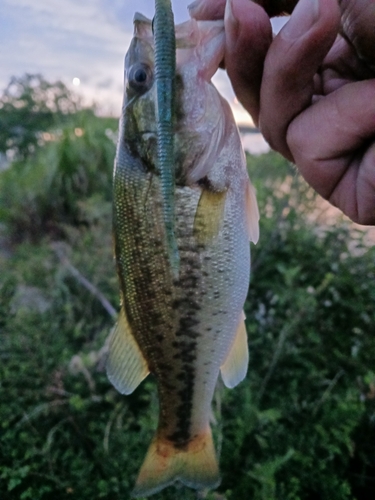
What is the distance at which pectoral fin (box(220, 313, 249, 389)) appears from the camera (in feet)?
3.75

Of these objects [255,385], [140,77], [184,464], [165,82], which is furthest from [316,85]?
[255,385]

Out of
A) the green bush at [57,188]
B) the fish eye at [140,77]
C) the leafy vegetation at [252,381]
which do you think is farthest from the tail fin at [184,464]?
the green bush at [57,188]

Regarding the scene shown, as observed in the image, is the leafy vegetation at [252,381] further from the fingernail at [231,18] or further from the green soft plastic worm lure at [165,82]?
the fingernail at [231,18]

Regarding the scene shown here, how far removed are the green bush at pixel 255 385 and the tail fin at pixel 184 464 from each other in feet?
0.82

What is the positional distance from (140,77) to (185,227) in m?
0.35

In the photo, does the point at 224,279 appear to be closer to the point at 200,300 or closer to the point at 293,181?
the point at 200,300

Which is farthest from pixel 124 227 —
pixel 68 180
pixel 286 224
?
pixel 68 180

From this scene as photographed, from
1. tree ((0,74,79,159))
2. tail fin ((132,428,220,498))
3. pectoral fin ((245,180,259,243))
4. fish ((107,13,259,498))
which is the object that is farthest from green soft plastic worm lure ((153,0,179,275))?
tree ((0,74,79,159))

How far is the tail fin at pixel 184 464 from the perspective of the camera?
1.26 meters

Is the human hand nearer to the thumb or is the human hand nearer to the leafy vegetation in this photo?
the thumb

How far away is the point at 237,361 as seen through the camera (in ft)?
3.81

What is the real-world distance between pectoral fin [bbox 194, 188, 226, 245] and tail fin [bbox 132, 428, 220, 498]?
0.63m

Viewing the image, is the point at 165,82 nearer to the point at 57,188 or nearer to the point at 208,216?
the point at 208,216

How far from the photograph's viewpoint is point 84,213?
392 cm
